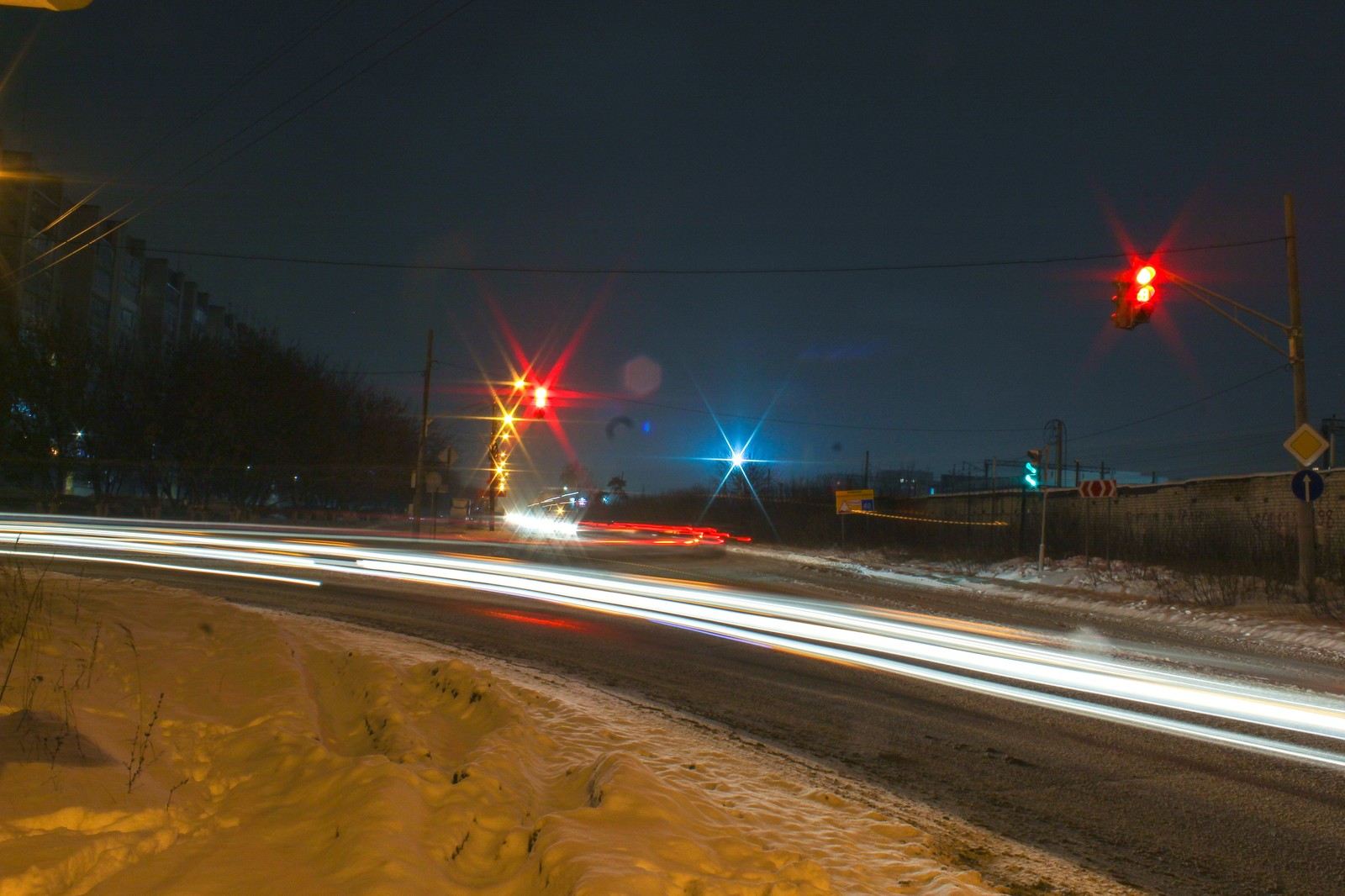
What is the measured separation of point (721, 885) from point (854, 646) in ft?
28.6

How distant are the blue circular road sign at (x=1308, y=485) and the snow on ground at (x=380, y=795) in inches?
628

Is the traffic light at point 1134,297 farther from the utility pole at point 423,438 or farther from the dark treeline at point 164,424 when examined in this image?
the dark treeline at point 164,424

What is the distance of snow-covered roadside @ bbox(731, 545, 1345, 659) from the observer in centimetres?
1529

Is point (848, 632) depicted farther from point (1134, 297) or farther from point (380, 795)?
point (380, 795)

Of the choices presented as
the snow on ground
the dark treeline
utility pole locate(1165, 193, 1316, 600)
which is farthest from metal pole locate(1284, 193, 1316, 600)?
the dark treeline

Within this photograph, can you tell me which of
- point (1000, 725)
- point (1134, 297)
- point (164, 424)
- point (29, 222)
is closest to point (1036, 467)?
point (1134, 297)

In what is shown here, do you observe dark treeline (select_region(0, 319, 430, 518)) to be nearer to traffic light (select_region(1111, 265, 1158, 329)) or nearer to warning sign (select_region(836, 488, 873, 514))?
warning sign (select_region(836, 488, 873, 514))

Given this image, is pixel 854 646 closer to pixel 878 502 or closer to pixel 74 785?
pixel 74 785

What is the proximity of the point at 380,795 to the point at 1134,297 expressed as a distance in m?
15.8

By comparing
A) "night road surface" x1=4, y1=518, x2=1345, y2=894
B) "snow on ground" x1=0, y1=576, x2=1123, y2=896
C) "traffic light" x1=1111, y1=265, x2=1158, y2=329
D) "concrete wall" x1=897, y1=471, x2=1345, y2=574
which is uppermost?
"traffic light" x1=1111, y1=265, x2=1158, y2=329

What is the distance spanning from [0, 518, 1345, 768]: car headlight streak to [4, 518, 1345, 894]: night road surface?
16cm

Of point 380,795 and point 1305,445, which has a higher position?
point 1305,445

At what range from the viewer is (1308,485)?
17234mm

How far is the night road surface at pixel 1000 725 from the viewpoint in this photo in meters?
4.93
